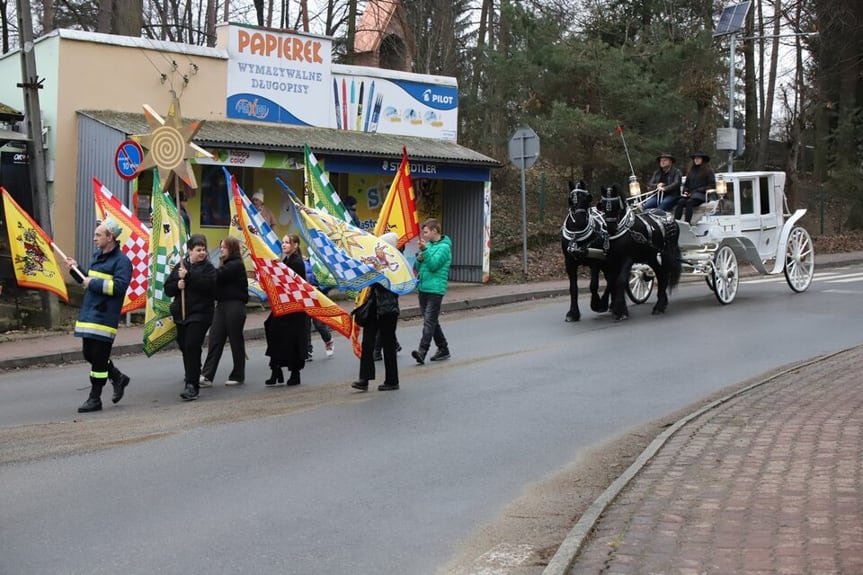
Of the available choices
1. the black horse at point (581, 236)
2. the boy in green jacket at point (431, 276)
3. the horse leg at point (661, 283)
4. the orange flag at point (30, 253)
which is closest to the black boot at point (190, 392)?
the orange flag at point (30, 253)

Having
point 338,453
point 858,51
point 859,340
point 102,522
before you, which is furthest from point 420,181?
point 858,51

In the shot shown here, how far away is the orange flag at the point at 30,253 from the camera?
1209 centimetres

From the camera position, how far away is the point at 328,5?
103 feet

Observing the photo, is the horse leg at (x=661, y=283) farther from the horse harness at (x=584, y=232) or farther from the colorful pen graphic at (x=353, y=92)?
the colorful pen graphic at (x=353, y=92)

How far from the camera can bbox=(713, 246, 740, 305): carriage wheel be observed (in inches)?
708

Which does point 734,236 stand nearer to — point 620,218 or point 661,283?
point 661,283

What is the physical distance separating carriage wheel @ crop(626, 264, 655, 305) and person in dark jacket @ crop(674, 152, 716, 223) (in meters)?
1.22

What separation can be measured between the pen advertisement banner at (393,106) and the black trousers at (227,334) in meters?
11.4

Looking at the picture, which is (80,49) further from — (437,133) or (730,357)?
(730,357)

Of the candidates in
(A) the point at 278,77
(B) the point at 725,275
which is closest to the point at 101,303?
(B) the point at 725,275

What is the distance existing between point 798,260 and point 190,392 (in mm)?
13231

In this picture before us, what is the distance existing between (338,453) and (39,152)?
10.4 m

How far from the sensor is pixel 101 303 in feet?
34.2

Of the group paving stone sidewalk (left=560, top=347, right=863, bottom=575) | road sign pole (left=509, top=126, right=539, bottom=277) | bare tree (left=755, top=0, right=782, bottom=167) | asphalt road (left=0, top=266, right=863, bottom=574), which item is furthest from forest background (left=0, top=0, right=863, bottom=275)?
paving stone sidewalk (left=560, top=347, right=863, bottom=575)
